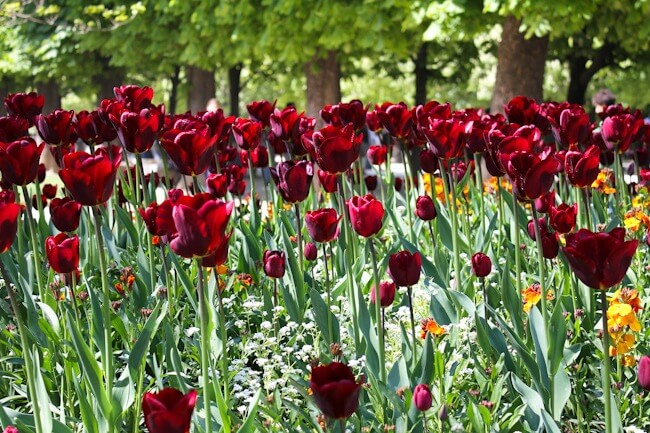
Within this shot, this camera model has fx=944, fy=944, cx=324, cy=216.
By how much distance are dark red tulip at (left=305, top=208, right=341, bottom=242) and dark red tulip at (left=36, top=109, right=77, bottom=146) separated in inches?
56.5

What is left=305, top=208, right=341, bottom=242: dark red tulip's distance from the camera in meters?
2.81

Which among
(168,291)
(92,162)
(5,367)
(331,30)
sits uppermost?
(331,30)

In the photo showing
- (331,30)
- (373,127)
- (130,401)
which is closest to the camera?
(130,401)

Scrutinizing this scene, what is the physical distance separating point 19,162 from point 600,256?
170 centimetres

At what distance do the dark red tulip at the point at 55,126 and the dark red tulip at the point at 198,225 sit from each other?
1.98 m

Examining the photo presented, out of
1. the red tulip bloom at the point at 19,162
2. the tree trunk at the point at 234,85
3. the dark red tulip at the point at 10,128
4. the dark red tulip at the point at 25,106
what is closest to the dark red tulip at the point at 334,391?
the red tulip bloom at the point at 19,162

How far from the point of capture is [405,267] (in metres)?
2.60

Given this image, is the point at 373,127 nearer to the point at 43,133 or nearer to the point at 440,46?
the point at 43,133

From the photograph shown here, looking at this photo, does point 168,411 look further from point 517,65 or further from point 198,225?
point 517,65

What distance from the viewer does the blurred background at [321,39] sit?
37.3ft

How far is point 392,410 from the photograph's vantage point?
8.62 feet

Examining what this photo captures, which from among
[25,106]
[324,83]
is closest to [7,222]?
[25,106]

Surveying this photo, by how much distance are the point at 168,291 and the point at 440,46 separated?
18.6 meters

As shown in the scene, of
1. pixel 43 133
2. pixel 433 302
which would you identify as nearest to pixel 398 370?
pixel 433 302
